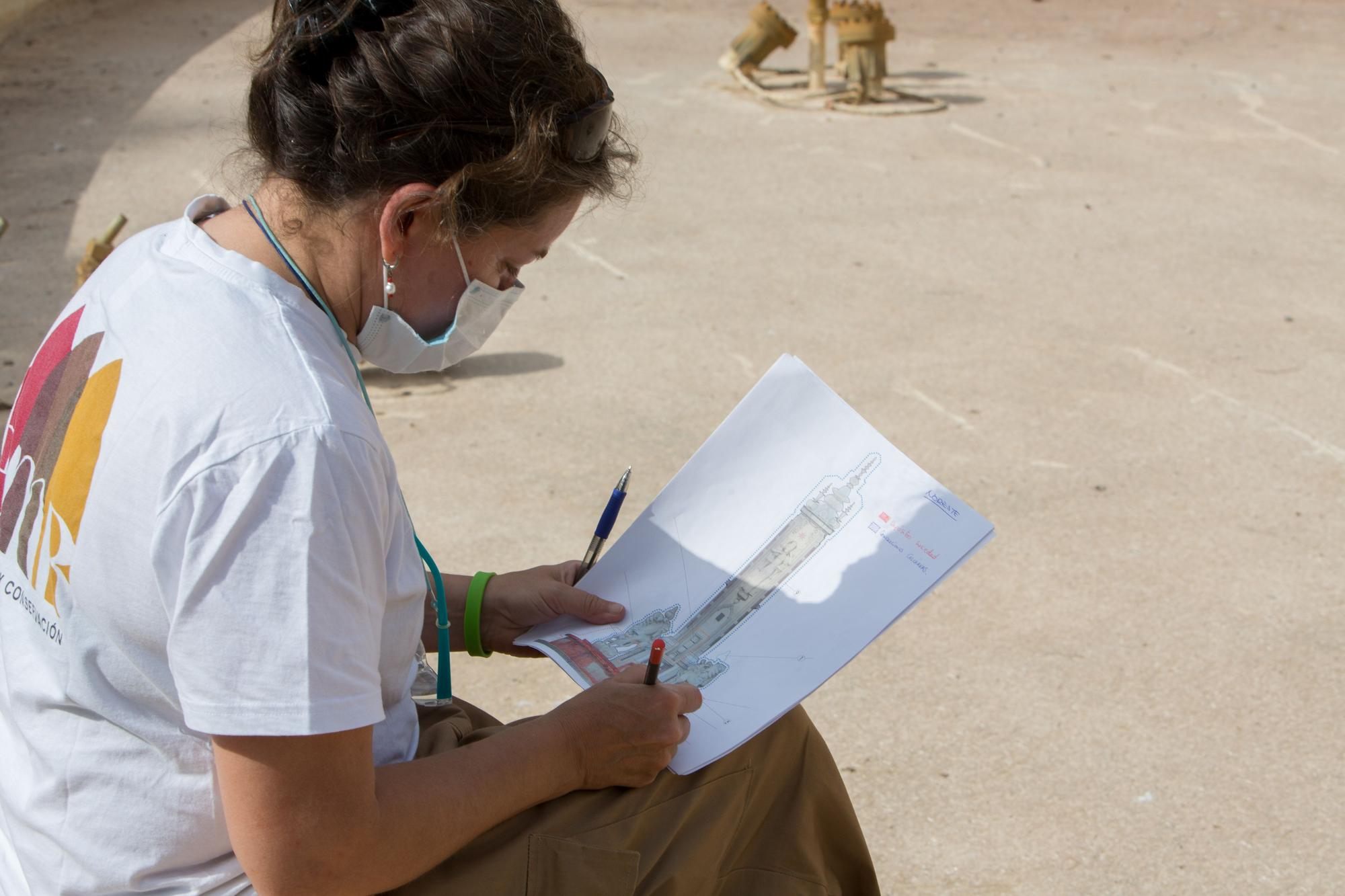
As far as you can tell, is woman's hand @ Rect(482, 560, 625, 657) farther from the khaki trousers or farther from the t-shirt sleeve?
the t-shirt sleeve

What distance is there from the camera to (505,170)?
1.28 meters

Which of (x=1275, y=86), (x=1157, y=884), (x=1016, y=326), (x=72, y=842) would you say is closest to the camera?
(x=72, y=842)

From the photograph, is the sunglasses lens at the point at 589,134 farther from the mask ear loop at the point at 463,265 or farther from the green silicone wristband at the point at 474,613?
the green silicone wristband at the point at 474,613

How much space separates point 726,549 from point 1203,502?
2087mm

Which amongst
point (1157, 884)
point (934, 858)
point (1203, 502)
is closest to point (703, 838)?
point (934, 858)

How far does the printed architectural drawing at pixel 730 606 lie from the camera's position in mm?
1623

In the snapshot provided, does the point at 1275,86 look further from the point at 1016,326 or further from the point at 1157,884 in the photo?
the point at 1157,884

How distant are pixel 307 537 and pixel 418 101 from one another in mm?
424

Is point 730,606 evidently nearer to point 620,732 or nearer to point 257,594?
point 620,732

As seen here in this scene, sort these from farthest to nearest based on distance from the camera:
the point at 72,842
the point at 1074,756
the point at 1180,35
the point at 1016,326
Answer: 1. the point at 1180,35
2. the point at 1016,326
3. the point at 1074,756
4. the point at 72,842

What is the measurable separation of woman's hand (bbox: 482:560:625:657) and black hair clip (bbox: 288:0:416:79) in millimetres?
734

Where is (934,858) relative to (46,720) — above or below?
below

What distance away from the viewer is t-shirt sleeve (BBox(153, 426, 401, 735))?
1.08 meters

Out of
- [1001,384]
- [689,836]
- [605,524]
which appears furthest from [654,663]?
[1001,384]
